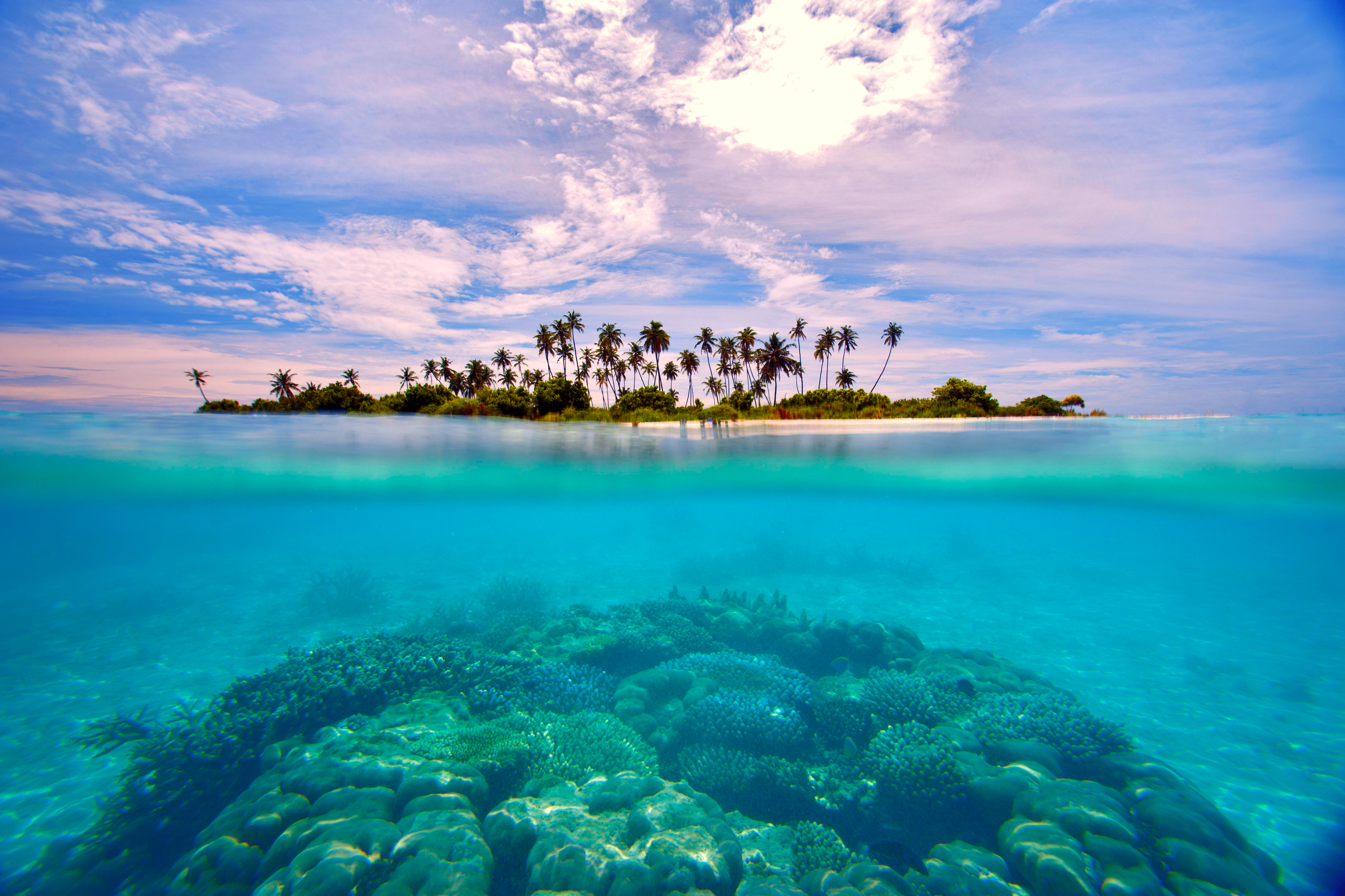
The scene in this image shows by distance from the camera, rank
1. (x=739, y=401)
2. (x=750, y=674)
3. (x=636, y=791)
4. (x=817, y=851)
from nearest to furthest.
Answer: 1. (x=817, y=851)
2. (x=636, y=791)
3. (x=750, y=674)
4. (x=739, y=401)

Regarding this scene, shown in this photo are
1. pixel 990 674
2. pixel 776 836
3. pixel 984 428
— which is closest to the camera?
pixel 776 836

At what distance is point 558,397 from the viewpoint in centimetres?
3244

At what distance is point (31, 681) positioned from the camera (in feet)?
34.8

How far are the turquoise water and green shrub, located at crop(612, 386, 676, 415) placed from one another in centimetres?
887

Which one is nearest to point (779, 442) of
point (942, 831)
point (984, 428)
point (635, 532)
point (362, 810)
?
point (984, 428)

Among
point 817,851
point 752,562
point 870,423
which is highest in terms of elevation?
point 870,423

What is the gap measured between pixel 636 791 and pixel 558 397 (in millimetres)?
28151

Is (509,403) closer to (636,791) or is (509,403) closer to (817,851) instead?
(636,791)

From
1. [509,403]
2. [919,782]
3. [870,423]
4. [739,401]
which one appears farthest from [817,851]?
[739,401]

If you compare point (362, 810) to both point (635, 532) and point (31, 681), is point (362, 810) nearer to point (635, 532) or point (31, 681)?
point (31, 681)

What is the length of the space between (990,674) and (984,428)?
1329cm

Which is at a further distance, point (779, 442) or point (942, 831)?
point (779, 442)

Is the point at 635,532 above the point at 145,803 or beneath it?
beneath

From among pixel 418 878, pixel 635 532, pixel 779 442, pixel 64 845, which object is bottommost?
pixel 635 532
